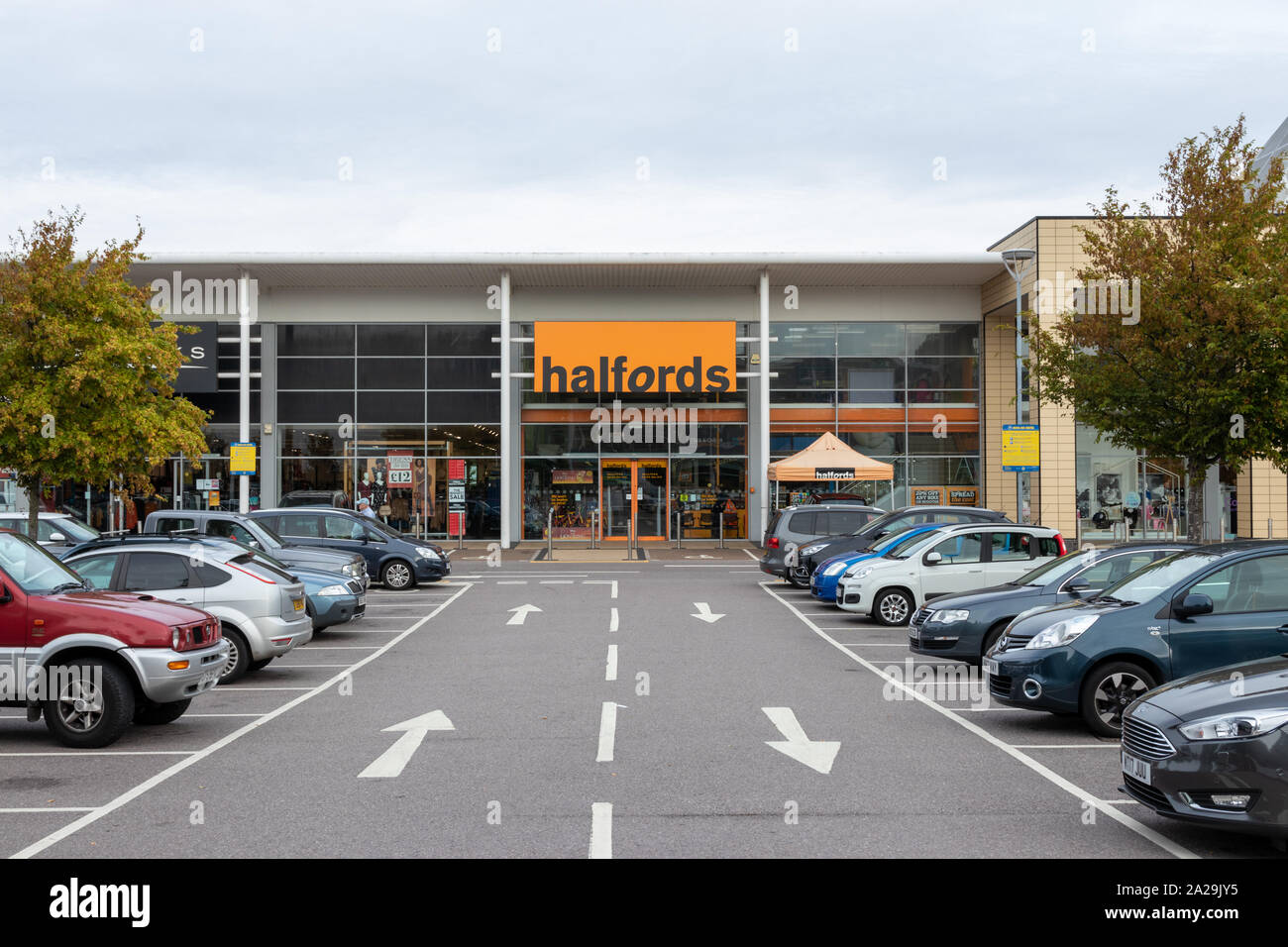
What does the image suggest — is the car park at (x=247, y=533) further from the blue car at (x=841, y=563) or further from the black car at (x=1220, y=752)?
the black car at (x=1220, y=752)

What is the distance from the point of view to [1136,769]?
6.62 meters

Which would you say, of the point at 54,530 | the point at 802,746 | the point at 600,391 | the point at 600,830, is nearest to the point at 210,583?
the point at 802,746

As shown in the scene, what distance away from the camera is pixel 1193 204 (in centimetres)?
2062

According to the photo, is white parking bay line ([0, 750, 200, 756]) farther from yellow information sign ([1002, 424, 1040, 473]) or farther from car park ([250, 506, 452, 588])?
yellow information sign ([1002, 424, 1040, 473])

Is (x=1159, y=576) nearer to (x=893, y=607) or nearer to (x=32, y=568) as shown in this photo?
(x=893, y=607)

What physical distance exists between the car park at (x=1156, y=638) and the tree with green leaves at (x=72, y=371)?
1623 centimetres

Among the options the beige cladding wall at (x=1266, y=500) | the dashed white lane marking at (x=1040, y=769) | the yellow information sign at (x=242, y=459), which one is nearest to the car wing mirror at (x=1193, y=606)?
the dashed white lane marking at (x=1040, y=769)

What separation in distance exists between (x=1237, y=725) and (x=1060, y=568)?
23.6 ft

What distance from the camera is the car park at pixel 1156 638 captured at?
923 centimetres

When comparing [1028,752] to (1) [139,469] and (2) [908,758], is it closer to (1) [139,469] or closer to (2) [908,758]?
(2) [908,758]

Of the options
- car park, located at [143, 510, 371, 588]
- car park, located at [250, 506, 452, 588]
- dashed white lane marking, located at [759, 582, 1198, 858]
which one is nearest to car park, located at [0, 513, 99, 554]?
car park, located at [250, 506, 452, 588]

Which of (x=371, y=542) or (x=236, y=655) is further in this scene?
(x=371, y=542)

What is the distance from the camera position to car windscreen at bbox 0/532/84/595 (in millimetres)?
9695
